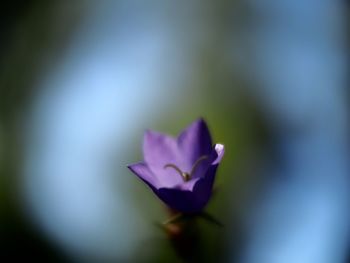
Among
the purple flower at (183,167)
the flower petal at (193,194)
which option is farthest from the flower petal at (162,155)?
the flower petal at (193,194)

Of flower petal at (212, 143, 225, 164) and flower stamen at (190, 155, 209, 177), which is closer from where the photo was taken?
flower petal at (212, 143, 225, 164)

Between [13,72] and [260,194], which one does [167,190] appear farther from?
[13,72]

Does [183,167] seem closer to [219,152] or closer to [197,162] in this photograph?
[197,162]

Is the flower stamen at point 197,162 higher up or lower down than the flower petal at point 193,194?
higher up

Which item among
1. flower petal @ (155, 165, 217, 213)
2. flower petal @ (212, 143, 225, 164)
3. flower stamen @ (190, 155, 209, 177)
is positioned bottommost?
flower petal @ (155, 165, 217, 213)

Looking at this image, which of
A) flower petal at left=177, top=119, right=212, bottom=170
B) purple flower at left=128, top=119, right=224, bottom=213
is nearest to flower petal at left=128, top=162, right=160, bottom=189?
purple flower at left=128, top=119, right=224, bottom=213

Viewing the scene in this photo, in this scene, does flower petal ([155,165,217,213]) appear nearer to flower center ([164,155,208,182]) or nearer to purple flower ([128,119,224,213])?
purple flower ([128,119,224,213])

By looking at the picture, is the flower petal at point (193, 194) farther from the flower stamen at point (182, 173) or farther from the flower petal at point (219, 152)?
the flower stamen at point (182, 173)

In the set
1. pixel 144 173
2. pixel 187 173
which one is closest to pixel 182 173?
pixel 187 173
